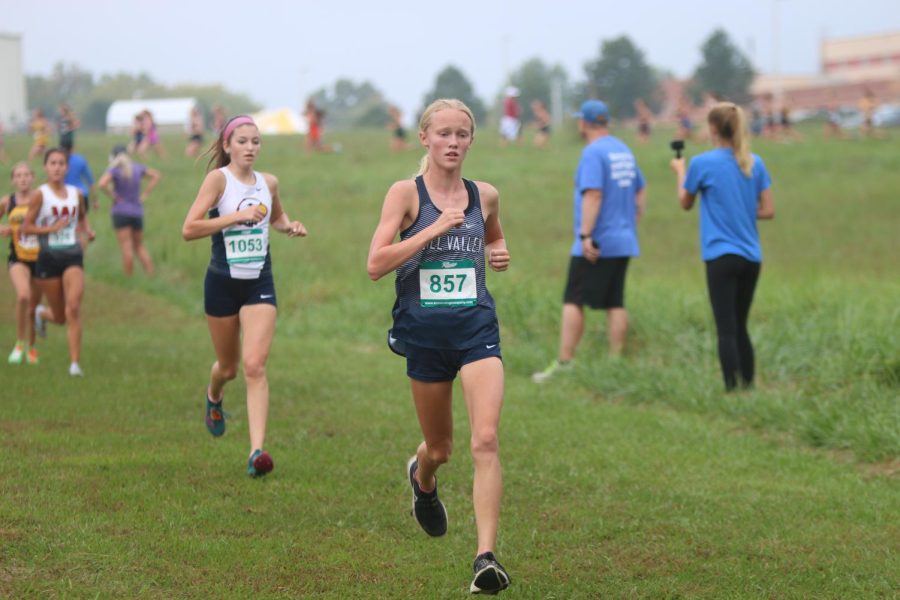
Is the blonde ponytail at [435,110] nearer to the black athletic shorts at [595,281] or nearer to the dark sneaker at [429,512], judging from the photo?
the dark sneaker at [429,512]

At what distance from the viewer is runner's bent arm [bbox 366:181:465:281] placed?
532cm

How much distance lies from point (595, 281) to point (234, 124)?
4.50 meters

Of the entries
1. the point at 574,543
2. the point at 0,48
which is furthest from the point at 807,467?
the point at 0,48

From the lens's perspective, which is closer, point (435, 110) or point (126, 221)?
point (435, 110)

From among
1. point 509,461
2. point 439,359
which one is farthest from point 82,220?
point 439,359

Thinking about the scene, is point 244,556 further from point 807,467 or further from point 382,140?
point 382,140

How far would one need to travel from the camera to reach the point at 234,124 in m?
8.01

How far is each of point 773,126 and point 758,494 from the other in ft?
135

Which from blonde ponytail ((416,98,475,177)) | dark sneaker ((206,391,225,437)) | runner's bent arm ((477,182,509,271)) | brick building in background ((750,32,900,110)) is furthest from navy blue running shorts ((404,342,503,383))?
brick building in background ((750,32,900,110))

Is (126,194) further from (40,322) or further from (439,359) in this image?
(439,359)

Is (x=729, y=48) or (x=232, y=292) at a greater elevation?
(x=729, y=48)

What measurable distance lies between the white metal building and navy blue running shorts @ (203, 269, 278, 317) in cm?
9950

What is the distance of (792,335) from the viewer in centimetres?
1192

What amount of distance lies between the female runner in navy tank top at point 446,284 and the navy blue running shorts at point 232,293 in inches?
93.6
